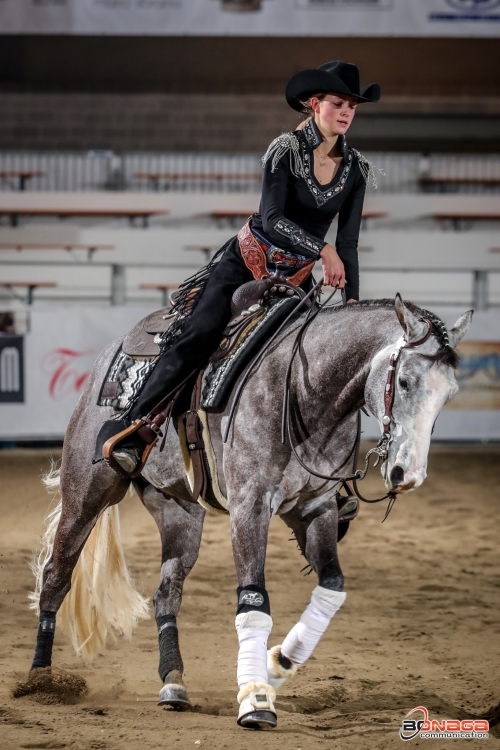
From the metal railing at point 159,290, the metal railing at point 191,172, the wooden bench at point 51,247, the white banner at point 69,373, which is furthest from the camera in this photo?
the metal railing at point 191,172

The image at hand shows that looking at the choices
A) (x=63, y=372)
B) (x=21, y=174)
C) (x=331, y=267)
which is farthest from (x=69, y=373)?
(x=331, y=267)

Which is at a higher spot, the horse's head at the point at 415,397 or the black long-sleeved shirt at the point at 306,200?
the black long-sleeved shirt at the point at 306,200

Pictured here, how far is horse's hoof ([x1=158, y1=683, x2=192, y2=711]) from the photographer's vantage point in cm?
345

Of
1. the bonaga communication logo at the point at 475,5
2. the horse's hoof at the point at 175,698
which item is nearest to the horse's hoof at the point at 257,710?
the horse's hoof at the point at 175,698

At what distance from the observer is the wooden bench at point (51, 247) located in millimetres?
14078

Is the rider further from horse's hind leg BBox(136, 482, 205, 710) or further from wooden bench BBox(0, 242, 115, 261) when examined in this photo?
wooden bench BBox(0, 242, 115, 261)

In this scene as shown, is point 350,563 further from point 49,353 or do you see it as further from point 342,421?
point 49,353

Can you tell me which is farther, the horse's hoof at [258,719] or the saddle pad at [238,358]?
the saddle pad at [238,358]

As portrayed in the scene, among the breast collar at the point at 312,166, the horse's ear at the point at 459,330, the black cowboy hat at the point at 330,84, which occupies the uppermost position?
the black cowboy hat at the point at 330,84

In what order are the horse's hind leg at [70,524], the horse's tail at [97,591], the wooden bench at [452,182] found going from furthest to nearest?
the wooden bench at [452,182] < the horse's tail at [97,591] < the horse's hind leg at [70,524]

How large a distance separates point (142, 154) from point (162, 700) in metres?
13.4

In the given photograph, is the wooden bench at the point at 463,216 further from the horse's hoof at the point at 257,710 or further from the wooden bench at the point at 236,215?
the horse's hoof at the point at 257,710

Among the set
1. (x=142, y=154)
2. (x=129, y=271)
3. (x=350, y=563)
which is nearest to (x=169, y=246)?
(x=129, y=271)

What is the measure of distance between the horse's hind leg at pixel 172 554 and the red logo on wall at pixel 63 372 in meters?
6.93
